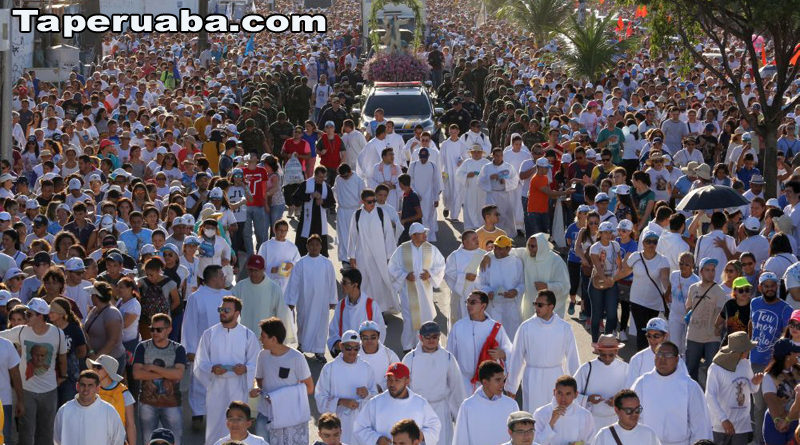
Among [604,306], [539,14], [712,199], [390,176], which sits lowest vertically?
[604,306]

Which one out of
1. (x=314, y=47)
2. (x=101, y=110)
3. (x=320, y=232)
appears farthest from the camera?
(x=314, y=47)

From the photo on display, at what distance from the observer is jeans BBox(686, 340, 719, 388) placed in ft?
41.9

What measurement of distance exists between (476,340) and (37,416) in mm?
3370

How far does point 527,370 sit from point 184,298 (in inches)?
144

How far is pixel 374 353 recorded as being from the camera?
1080cm

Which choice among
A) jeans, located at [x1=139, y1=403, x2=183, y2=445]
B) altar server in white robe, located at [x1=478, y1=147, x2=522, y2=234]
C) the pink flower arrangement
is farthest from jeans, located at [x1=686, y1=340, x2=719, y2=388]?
the pink flower arrangement

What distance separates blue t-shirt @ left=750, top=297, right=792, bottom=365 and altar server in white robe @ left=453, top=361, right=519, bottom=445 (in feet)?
9.54

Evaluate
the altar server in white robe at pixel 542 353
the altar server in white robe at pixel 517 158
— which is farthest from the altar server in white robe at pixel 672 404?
the altar server in white robe at pixel 517 158

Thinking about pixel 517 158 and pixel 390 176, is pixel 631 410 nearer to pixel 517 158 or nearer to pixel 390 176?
pixel 390 176

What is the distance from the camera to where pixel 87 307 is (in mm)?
12695

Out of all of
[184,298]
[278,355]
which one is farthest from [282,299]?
[278,355]

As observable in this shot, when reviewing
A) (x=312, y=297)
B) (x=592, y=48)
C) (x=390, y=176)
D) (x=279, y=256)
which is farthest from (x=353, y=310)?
(x=592, y=48)

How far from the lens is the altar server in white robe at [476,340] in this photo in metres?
11.6

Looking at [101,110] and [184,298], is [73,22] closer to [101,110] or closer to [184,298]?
[101,110]
